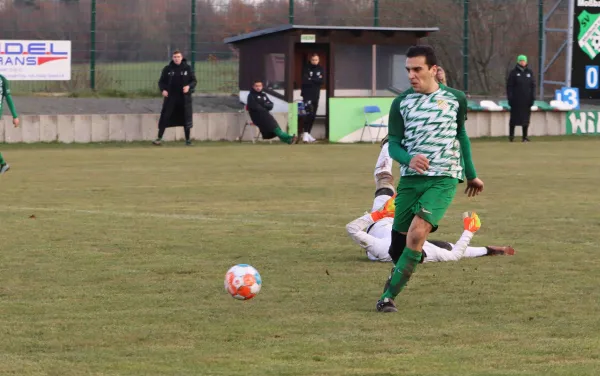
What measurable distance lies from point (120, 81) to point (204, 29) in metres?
2.57

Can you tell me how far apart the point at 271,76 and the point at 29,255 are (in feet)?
70.8

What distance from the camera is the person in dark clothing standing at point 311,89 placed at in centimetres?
2998

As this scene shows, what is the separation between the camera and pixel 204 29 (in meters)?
31.3

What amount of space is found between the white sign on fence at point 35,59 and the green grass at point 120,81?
0.26m

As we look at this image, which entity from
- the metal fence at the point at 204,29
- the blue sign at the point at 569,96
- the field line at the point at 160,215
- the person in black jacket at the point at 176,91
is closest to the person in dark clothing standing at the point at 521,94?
the blue sign at the point at 569,96

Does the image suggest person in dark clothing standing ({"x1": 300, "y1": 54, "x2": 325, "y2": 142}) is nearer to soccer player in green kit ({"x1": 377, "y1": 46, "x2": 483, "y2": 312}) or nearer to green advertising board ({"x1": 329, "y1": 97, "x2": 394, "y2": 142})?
green advertising board ({"x1": 329, "y1": 97, "x2": 394, "y2": 142})

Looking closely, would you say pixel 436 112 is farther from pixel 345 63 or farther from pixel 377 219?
pixel 345 63

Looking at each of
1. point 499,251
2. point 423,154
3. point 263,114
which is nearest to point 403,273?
point 423,154

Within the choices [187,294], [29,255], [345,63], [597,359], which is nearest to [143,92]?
[345,63]

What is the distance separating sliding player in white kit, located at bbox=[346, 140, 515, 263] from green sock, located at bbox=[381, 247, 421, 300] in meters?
2.00

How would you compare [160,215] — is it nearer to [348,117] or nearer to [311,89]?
[311,89]

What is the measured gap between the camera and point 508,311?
7.88 metres

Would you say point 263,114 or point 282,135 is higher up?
point 263,114

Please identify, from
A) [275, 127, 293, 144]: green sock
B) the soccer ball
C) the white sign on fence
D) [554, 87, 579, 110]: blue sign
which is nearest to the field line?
the soccer ball
